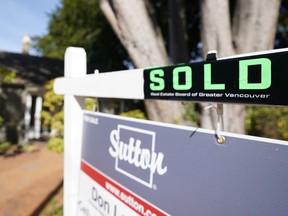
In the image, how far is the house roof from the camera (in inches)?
551

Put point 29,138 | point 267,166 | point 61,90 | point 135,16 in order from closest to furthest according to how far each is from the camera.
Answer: point 267,166 → point 61,90 → point 135,16 → point 29,138

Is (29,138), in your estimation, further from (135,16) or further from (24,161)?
(135,16)

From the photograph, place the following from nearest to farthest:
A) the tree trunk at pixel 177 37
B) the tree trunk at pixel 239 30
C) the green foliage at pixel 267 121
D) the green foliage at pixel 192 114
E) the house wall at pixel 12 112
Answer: the tree trunk at pixel 239 30
the green foliage at pixel 192 114
the tree trunk at pixel 177 37
the green foliage at pixel 267 121
the house wall at pixel 12 112

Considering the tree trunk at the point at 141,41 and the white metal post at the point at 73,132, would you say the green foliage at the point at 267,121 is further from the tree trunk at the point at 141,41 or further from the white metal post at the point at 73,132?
the white metal post at the point at 73,132

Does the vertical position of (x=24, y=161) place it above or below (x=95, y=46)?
below

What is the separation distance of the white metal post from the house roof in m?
12.1

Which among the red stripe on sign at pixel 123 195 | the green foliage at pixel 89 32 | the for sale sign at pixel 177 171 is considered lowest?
the red stripe on sign at pixel 123 195

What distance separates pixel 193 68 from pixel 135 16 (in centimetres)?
302

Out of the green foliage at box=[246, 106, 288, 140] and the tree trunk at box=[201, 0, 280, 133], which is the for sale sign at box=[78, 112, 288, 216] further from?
the green foliage at box=[246, 106, 288, 140]

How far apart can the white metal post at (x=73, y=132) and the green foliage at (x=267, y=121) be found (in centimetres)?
753

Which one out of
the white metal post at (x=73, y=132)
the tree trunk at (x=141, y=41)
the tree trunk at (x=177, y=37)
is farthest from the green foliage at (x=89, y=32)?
the white metal post at (x=73, y=132)

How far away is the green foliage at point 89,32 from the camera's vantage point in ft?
63.5

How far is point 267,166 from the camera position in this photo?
0.89 meters

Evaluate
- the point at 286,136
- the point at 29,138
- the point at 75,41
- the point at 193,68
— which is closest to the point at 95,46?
the point at 75,41
